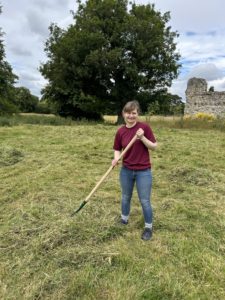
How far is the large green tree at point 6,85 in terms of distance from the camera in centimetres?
2542

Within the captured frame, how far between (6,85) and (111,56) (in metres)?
11.8

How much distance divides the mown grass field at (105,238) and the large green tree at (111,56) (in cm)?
1303

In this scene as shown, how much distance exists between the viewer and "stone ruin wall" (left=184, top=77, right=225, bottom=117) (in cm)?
2161

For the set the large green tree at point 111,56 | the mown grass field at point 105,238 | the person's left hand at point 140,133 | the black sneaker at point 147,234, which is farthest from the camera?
the large green tree at point 111,56

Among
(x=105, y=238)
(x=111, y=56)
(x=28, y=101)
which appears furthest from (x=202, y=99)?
(x=28, y=101)

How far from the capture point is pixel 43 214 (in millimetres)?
3834

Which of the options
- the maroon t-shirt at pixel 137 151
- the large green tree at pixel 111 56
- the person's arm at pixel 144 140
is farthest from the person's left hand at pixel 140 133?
the large green tree at pixel 111 56

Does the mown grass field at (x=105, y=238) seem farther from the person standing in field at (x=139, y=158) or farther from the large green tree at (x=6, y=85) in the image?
the large green tree at (x=6, y=85)

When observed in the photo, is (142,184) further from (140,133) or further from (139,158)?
(140,133)

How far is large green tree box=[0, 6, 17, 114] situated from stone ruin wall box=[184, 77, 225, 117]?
1312 cm

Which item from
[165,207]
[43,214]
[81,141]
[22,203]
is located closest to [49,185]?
[22,203]

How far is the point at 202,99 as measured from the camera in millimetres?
22266

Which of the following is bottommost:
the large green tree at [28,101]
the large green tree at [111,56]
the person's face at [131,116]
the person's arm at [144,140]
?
the large green tree at [28,101]

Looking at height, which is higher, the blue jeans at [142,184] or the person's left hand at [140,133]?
the person's left hand at [140,133]
